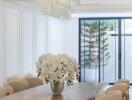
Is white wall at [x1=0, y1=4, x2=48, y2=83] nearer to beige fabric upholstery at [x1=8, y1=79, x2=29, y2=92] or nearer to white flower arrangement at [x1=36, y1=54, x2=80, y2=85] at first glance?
beige fabric upholstery at [x1=8, y1=79, x2=29, y2=92]

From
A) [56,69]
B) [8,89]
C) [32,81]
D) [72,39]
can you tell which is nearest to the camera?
[56,69]

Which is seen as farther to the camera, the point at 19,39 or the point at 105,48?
the point at 105,48

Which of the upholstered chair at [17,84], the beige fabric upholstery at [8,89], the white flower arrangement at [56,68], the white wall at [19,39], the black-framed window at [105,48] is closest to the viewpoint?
the white flower arrangement at [56,68]

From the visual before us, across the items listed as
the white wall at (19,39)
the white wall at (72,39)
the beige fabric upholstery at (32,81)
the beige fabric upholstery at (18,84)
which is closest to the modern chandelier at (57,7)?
the beige fabric upholstery at (18,84)

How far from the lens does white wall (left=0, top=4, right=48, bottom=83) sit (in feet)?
24.1

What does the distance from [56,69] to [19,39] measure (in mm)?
4246

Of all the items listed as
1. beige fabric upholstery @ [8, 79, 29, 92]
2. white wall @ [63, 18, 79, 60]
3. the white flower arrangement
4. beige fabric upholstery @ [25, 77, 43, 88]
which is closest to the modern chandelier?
the white flower arrangement

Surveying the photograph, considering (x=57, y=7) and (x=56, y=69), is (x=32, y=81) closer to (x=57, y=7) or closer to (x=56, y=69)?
(x=57, y=7)

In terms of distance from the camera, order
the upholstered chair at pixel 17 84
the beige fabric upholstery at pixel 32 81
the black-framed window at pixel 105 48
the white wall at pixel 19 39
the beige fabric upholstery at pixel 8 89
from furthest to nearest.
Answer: the black-framed window at pixel 105 48 → the white wall at pixel 19 39 → the beige fabric upholstery at pixel 32 81 → the upholstered chair at pixel 17 84 → the beige fabric upholstery at pixel 8 89

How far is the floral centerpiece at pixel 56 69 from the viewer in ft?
13.7

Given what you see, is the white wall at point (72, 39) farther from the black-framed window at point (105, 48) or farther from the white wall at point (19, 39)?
the white wall at point (19, 39)

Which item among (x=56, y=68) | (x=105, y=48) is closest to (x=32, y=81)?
(x=56, y=68)

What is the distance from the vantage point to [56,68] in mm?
4188

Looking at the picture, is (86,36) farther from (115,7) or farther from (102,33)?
(115,7)
